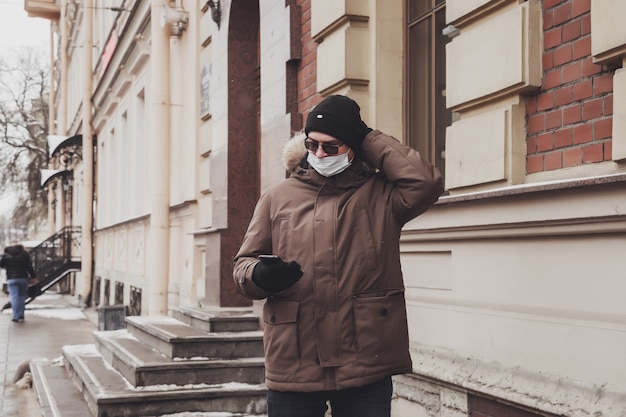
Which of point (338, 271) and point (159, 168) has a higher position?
point (159, 168)

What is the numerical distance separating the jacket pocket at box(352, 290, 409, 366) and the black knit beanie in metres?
0.58

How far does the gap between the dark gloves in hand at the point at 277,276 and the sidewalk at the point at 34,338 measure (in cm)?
450

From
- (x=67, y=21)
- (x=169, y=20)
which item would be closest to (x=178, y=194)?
(x=169, y=20)

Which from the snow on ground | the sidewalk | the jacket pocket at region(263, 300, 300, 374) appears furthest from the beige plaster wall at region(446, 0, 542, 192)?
the snow on ground

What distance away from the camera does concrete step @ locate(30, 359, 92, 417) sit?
6258mm

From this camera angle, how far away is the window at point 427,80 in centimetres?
527

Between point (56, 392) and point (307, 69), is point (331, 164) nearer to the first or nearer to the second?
point (307, 69)

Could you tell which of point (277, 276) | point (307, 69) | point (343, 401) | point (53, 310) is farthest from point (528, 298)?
point (53, 310)

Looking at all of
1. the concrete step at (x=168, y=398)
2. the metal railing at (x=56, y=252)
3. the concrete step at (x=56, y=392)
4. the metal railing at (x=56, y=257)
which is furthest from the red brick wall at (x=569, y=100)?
the metal railing at (x=56, y=252)

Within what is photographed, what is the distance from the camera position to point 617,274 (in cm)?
335

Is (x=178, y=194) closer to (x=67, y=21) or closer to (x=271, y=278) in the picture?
(x=271, y=278)

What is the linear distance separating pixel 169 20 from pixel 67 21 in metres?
17.2

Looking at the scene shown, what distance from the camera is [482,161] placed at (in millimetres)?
4266

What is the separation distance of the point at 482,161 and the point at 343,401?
1653 millimetres
